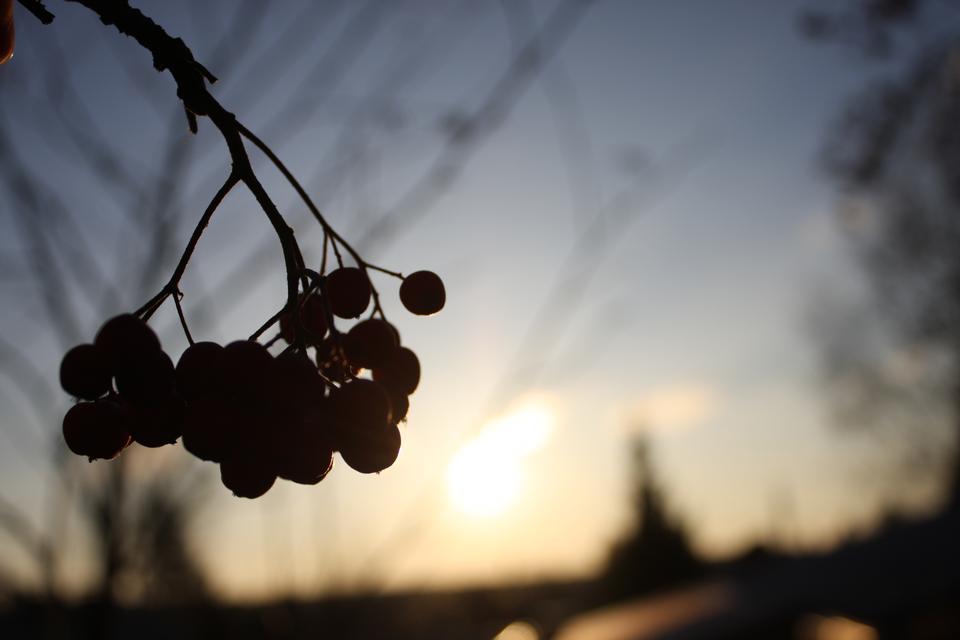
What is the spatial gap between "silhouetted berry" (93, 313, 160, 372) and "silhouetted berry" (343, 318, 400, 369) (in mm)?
208

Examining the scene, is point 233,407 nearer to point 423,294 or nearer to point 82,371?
point 82,371

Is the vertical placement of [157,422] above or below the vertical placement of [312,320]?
below

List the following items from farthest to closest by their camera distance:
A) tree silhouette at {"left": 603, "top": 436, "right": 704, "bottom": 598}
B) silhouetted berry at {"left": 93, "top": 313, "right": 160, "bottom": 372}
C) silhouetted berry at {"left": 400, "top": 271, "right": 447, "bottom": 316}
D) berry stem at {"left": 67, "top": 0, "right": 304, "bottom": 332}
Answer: tree silhouette at {"left": 603, "top": 436, "right": 704, "bottom": 598}, silhouetted berry at {"left": 400, "top": 271, "right": 447, "bottom": 316}, silhouetted berry at {"left": 93, "top": 313, "right": 160, "bottom": 372}, berry stem at {"left": 67, "top": 0, "right": 304, "bottom": 332}

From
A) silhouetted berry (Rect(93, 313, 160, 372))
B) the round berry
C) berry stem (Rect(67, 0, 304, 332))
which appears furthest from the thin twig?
the round berry

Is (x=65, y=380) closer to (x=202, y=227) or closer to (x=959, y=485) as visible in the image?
(x=202, y=227)

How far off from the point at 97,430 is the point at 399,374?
323 mm

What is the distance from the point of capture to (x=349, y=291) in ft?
2.82

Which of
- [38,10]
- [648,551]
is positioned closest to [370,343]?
[38,10]

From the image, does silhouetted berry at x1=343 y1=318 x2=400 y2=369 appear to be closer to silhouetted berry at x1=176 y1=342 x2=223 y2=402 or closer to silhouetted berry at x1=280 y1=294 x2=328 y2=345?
silhouetted berry at x1=280 y1=294 x2=328 y2=345

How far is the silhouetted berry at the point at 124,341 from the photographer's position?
682 mm

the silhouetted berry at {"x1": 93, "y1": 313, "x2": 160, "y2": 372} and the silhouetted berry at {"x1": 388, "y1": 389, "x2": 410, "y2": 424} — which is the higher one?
the silhouetted berry at {"x1": 93, "y1": 313, "x2": 160, "y2": 372}

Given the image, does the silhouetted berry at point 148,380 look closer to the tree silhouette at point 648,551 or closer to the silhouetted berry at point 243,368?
the silhouetted berry at point 243,368

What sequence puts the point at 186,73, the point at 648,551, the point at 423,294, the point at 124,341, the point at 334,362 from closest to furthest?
1. the point at 186,73
2. the point at 124,341
3. the point at 334,362
4. the point at 423,294
5. the point at 648,551

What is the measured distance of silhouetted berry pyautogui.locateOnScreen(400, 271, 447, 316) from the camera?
0.94m
